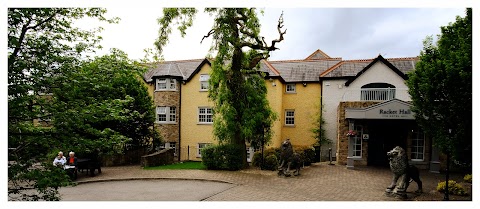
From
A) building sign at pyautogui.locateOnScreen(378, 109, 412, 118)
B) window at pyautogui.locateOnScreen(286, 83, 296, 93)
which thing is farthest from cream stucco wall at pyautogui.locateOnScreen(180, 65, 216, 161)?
building sign at pyautogui.locateOnScreen(378, 109, 412, 118)

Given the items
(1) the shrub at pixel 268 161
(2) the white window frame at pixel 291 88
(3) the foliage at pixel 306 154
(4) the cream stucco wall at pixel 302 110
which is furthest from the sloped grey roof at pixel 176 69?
(3) the foliage at pixel 306 154

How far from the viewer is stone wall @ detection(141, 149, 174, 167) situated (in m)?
15.4

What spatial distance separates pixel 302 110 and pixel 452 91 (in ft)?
36.5

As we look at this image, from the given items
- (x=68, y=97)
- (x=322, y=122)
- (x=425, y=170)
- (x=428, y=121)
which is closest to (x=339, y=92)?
(x=322, y=122)

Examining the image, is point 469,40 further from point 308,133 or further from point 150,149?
point 150,149

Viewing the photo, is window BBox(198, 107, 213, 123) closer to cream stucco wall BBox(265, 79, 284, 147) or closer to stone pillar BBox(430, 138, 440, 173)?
cream stucco wall BBox(265, 79, 284, 147)

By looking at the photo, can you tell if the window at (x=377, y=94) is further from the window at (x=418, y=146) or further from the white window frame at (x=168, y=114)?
the white window frame at (x=168, y=114)

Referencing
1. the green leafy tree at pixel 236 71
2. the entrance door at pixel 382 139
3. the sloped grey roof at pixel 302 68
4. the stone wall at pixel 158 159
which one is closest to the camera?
the green leafy tree at pixel 236 71

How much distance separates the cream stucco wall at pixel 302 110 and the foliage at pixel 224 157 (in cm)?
636

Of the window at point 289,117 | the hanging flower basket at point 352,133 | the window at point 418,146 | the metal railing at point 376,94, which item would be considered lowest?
the window at point 418,146

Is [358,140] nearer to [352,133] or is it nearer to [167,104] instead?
[352,133]

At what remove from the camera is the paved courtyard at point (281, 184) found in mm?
8852

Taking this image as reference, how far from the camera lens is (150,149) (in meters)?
18.9

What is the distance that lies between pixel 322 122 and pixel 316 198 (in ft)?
33.4
